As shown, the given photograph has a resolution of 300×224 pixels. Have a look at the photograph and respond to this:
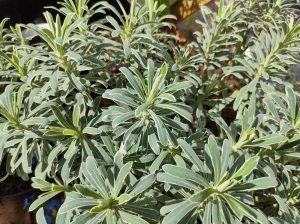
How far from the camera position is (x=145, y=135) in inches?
51.2

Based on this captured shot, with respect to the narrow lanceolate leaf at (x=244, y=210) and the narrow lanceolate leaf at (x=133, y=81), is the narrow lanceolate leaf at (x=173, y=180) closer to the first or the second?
the narrow lanceolate leaf at (x=244, y=210)

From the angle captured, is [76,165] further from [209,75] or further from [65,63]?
[209,75]

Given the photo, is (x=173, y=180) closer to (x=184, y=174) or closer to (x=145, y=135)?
(x=184, y=174)

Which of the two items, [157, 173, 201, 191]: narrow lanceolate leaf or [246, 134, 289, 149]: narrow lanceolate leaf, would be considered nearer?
[157, 173, 201, 191]: narrow lanceolate leaf

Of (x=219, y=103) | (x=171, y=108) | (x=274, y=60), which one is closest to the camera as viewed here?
(x=171, y=108)

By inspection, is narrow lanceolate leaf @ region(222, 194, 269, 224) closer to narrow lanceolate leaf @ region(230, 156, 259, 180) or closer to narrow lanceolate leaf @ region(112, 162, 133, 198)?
narrow lanceolate leaf @ region(230, 156, 259, 180)

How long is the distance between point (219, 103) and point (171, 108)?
2.38 ft

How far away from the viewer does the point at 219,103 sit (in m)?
1.87

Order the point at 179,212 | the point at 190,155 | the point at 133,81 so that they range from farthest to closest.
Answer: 1. the point at 133,81
2. the point at 190,155
3. the point at 179,212

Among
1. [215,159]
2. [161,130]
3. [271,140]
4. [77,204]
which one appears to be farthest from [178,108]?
[77,204]

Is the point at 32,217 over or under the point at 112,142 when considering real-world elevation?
under

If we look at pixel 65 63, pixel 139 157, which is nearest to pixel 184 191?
pixel 139 157

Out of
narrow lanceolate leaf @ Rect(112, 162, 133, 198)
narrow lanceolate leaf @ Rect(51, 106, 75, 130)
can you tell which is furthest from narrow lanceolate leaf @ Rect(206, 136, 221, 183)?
narrow lanceolate leaf @ Rect(51, 106, 75, 130)

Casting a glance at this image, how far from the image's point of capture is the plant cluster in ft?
3.55
